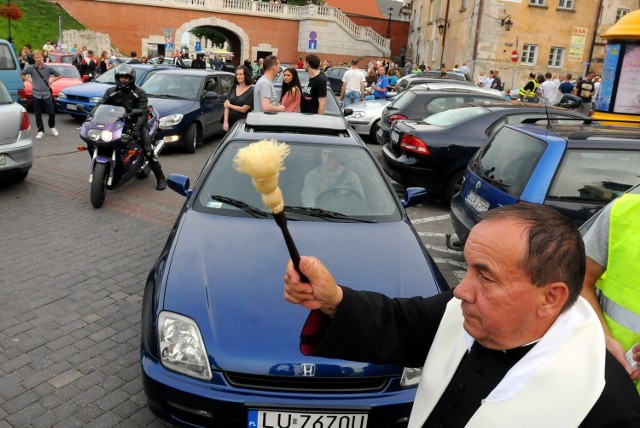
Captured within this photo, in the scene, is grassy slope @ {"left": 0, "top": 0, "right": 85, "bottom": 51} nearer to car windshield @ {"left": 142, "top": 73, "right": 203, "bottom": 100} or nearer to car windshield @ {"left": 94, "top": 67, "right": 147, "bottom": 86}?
car windshield @ {"left": 94, "top": 67, "right": 147, "bottom": 86}

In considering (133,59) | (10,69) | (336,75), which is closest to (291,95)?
(10,69)

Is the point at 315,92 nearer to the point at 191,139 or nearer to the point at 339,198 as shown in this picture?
the point at 191,139

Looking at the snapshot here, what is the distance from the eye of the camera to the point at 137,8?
42.8 meters

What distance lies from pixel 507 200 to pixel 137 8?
145ft

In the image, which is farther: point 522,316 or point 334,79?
point 334,79

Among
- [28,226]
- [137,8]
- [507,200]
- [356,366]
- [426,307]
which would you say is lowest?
[28,226]

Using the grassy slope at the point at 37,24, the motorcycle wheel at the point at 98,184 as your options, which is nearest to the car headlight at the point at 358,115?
the motorcycle wheel at the point at 98,184

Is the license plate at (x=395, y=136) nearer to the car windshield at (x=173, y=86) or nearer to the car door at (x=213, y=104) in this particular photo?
the car door at (x=213, y=104)

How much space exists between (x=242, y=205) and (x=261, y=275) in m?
0.88

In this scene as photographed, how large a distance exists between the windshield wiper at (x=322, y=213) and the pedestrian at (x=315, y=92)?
17.2 ft

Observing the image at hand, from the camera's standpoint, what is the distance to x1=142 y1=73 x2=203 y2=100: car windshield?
1163 cm

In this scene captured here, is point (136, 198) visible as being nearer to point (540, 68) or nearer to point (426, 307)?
point (426, 307)

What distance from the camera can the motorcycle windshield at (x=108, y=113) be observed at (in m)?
Result: 7.22

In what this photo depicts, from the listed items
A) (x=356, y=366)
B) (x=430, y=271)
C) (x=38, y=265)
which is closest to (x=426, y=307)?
(x=356, y=366)
